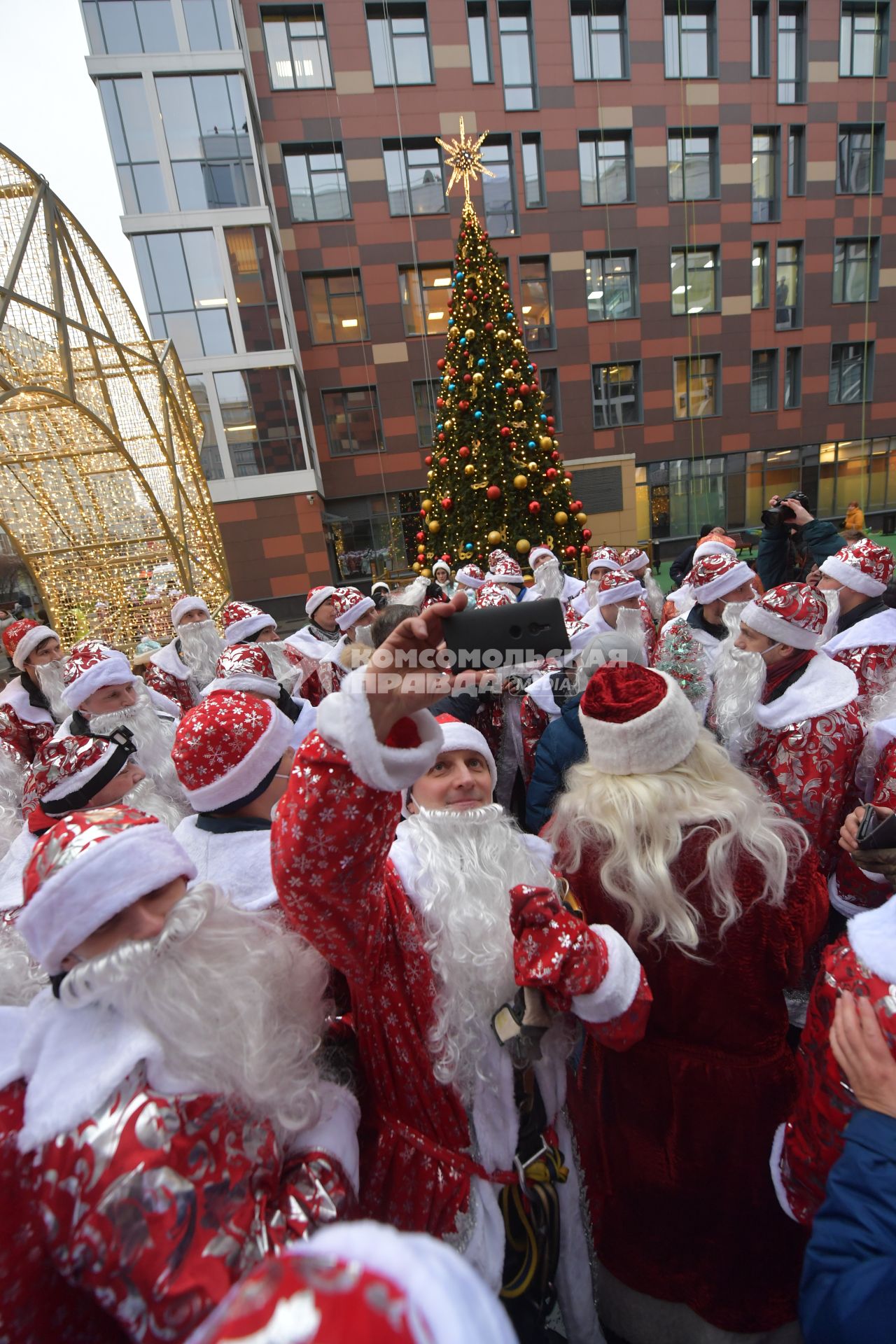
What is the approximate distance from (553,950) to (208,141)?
733 inches

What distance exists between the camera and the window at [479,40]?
46.1 ft

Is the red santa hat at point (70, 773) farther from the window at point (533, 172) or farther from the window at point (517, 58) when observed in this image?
the window at point (517, 58)

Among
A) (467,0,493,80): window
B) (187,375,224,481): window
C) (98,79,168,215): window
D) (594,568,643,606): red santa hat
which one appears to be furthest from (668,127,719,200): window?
(594,568,643,606): red santa hat

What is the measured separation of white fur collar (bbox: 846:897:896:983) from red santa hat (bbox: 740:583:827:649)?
175 cm

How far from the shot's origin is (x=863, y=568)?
128 inches

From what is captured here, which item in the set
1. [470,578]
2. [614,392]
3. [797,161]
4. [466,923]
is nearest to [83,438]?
[470,578]

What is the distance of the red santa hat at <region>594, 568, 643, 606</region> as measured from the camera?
15.8ft

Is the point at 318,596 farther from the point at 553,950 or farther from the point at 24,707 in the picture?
the point at 553,950

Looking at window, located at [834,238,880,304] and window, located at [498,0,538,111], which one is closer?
window, located at [498,0,538,111]

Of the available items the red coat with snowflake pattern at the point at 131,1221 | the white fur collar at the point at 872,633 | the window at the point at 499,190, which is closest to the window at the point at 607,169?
the window at the point at 499,190

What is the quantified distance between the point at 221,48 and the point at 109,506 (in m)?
14.1

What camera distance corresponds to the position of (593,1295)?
1486 mm

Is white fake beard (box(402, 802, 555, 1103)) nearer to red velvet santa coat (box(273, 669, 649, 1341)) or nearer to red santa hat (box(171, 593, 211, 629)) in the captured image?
red velvet santa coat (box(273, 669, 649, 1341))

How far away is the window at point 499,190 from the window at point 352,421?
5302mm
